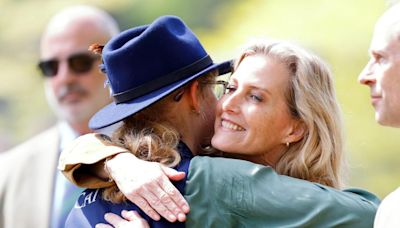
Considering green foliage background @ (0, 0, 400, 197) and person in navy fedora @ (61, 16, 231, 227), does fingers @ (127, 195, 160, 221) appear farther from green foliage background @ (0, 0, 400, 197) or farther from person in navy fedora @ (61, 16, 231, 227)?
green foliage background @ (0, 0, 400, 197)

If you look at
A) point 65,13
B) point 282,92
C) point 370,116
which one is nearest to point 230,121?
point 282,92

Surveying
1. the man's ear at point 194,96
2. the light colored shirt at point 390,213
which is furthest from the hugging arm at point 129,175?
the light colored shirt at point 390,213

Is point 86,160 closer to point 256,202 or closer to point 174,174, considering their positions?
point 174,174

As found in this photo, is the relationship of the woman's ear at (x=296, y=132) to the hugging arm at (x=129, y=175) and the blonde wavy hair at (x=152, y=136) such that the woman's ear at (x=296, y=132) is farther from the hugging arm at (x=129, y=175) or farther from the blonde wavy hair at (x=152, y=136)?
the hugging arm at (x=129, y=175)

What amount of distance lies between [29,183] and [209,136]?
1924mm

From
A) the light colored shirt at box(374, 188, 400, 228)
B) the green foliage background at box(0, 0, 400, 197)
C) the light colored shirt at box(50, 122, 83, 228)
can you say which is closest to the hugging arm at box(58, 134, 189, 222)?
the light colored shirt at box(374, 188, 400, 228)

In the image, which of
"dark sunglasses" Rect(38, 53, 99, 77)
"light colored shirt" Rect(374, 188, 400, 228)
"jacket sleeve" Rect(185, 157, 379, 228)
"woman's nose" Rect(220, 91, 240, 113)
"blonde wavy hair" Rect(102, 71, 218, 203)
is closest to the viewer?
"light colored shirt" Rect(374, 188, 400, 228)

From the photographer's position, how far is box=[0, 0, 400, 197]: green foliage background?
4371 millimetres

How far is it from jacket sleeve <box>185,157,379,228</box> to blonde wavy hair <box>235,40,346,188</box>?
0.24 metres

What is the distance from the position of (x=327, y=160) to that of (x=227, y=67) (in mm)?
403

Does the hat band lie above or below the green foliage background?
above

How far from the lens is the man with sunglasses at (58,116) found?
437cm

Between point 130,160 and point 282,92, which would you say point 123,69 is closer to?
point 130,160

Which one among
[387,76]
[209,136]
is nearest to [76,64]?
[209,136]
